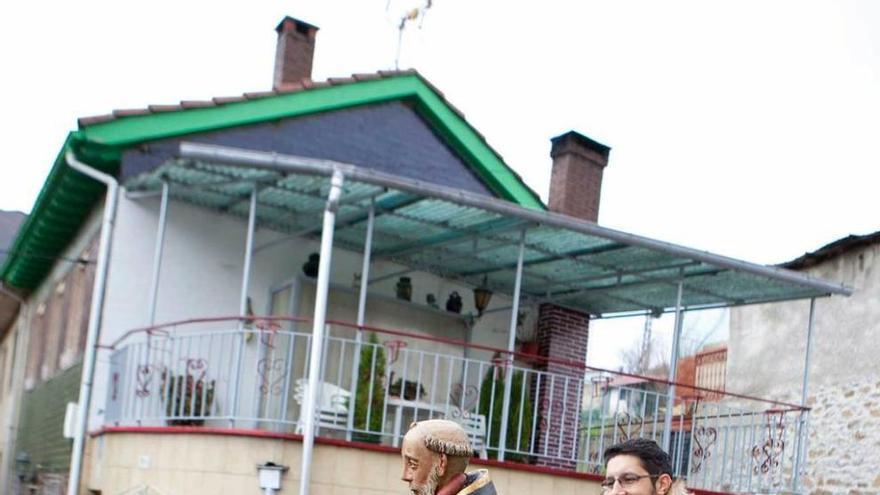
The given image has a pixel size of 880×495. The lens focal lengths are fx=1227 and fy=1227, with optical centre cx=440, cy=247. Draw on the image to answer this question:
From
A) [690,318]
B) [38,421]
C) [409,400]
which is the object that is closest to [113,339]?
[409,400]

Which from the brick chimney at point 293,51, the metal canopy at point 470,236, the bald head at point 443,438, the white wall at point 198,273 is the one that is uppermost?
the brick chimney at point 293,51

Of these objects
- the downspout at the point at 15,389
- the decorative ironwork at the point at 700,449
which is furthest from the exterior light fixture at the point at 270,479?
the downspout at the point at 15,389

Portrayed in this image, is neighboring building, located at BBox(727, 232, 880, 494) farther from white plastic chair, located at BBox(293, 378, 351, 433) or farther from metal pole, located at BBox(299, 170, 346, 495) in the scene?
metal pole, located at BBox(299, 170, 346, 495)

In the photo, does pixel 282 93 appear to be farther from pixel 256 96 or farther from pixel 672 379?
pixel 672 379

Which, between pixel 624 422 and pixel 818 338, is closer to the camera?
pixel 624 422

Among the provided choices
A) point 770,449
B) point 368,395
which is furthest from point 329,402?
point 770,449

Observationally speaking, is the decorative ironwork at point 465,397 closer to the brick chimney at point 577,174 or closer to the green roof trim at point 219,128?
the green roof trim at point 219,128

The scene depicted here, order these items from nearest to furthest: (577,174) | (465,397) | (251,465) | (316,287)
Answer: (251,465)
(465,397)
(316,287)
(577,174)

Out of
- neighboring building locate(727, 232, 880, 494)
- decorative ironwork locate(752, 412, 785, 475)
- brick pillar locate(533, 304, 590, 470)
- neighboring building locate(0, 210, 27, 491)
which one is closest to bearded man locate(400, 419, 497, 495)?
decorative ironwork locate(752, 412, 785, 475)

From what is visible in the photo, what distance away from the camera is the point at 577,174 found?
45.8 feet

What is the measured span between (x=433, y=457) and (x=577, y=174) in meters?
10.4

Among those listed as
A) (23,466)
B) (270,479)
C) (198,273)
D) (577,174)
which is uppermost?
(577,174)

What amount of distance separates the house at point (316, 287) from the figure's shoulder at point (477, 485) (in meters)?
5.04

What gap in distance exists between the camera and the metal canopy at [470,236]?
9.48 meters
